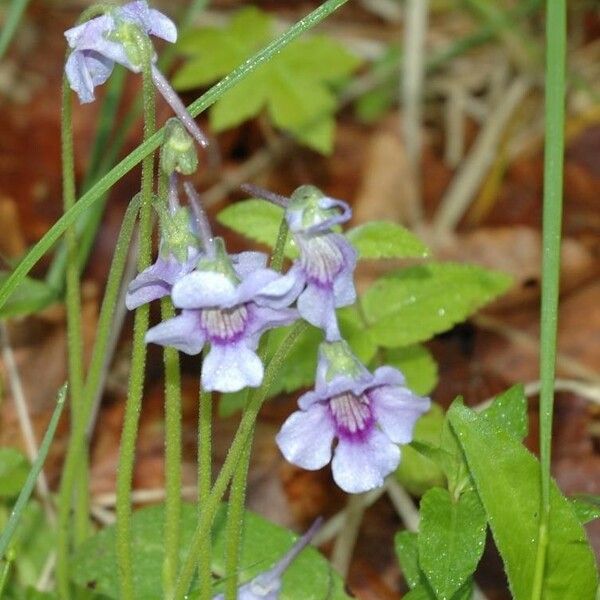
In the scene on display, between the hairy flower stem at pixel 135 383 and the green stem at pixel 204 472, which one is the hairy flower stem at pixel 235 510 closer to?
the green stem at pixel 204 472

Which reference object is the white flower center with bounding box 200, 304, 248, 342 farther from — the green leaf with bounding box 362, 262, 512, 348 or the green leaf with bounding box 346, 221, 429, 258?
the green leaf with bounding box 362, 262, 512, 348

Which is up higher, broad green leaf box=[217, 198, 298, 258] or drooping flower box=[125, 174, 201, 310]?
broad green leaf box=[217, 198, 298, 258]

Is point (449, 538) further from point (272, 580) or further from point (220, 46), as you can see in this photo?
point (220, 46)

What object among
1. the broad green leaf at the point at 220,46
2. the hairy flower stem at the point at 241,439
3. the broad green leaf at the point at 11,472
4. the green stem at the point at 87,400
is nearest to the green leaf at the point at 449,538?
the hairy flower stem at the point at 241,439

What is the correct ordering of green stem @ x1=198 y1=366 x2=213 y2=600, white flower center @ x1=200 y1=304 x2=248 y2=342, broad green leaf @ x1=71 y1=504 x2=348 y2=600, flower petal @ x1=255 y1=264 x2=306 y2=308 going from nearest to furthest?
flower petal @ x1=255 y1=264 x2=306 y2=308, white flower center @ x1=200 y1=304 x2=248 y2=342, green stem @ x1=198 y1=366 x2=213 y2=600, broad green leaf @ x1=71 y1=504 x2=348 y2=600

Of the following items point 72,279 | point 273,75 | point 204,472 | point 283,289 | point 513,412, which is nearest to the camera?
point 283,289

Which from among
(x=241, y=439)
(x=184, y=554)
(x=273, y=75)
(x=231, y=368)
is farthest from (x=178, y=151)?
(x=273, y=75)

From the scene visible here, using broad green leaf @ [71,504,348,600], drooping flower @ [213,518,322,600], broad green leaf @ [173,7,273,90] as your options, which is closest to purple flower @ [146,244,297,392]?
drooping flower @ [213,518,322,600]
